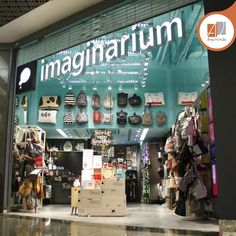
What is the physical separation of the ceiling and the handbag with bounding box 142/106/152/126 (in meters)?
4.96

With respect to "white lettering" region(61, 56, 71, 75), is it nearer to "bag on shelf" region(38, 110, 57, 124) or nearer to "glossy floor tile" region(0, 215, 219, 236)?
"glossy floor tile" region(0, 215, 219, 236)

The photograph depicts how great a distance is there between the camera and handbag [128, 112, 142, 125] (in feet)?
34.4

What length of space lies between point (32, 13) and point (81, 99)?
15.4ft

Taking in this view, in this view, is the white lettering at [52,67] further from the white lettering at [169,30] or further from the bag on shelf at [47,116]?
the bag on shelf at [47,116]

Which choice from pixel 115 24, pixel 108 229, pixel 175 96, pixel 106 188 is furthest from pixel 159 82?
pixel 108 229

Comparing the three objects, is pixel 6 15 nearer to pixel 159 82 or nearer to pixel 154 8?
pixel 154 8

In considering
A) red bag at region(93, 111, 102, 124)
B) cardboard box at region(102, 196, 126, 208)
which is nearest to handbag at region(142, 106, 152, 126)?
red bag at region(93, 111, 102, 124)

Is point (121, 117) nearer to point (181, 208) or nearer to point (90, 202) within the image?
point (90, 202)

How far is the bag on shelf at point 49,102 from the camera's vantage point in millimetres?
10305

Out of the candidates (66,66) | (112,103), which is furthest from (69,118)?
(66,66)

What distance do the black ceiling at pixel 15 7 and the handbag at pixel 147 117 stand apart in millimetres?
5687

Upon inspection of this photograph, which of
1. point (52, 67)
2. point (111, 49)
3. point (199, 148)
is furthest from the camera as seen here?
point (52, 67)

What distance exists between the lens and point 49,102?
10.4 metres

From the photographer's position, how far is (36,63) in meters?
6.75
